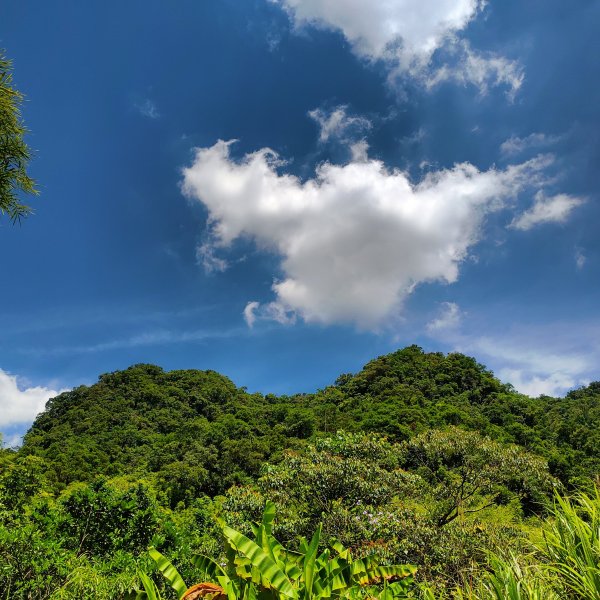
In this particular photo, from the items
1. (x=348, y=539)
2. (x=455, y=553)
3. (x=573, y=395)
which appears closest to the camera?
(x=455, y=553)

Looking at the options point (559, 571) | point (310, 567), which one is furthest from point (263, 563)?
point (559, 571)

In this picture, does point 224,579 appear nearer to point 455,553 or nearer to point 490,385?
point 455,553

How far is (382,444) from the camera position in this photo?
1210 cm

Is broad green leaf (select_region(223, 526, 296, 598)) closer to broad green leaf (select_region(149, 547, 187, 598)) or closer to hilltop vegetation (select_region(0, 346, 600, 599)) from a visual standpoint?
broad green leaf (select_region(149, 547, 187, 598))

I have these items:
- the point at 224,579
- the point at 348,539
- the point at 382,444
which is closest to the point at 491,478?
the point at 382,444

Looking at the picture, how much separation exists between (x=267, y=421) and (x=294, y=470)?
31.6m

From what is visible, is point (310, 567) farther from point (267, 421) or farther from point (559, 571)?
point (267, 421)

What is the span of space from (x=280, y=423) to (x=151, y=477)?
1197 centimetres

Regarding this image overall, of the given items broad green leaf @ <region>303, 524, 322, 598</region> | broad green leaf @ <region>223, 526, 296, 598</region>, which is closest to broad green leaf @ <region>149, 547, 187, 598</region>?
broad green leaf @ <region>223, 526, 296, 598</region>

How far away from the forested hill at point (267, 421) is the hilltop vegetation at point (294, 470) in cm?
17

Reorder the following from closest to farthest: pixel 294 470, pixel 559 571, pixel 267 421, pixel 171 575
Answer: pixel 171 575
pixel 559 571
pixel 294 470
pixel 267 421

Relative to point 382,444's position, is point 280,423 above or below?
above

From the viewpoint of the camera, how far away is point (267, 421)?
41.9 meters

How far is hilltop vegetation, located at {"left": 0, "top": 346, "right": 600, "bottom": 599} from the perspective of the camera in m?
9.19
